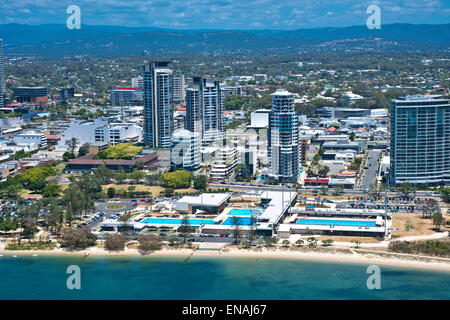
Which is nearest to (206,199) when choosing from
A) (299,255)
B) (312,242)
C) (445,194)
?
(312,242)

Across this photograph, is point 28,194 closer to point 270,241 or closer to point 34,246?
point 34,246

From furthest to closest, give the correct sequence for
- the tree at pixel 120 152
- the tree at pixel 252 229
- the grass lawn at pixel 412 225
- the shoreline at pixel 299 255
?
the tree at pixel 120 152 < the grass lawn at pixel 412 225 < the tree at pixel 252 229 < the shoreline at pixel 299 255

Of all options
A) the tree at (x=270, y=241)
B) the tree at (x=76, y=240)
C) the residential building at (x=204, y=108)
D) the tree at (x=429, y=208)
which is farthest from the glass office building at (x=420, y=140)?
the tree at (x=76, y=240)

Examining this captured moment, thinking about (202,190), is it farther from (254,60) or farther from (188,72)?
(254,60)

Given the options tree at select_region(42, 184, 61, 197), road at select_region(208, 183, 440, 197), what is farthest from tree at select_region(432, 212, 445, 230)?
tree at select_region(42, 184, 61, 197)

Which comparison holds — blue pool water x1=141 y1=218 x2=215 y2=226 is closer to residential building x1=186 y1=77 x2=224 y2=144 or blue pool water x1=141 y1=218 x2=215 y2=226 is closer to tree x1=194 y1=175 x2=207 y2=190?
tree x1=194 y1=175 x2=207 y2=190

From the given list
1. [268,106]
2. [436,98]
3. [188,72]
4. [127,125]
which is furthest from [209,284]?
[188,72]

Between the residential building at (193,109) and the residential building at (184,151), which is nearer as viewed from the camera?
the residential building at (184,151)

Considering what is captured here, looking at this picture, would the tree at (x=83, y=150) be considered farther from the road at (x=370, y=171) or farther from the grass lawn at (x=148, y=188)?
the road at (x=370, y=171)
